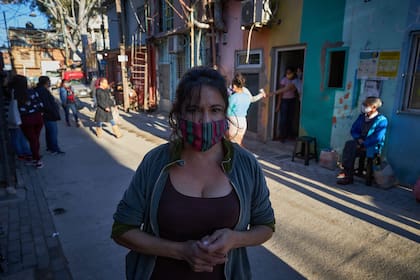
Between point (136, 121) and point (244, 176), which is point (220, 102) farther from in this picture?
point (136, 121)

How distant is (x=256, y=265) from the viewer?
9.46ft

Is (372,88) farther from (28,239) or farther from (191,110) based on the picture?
(28,239)

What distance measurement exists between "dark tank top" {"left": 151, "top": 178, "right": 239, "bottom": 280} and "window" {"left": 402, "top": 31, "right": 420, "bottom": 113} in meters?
4.76

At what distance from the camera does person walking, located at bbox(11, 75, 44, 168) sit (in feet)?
17.5

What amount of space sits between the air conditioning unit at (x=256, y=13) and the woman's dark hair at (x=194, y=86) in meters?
6.06

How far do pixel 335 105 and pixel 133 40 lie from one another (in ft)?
41.3

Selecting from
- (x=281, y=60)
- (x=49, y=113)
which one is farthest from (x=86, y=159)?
(x=281, y=60)

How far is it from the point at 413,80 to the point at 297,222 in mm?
3210

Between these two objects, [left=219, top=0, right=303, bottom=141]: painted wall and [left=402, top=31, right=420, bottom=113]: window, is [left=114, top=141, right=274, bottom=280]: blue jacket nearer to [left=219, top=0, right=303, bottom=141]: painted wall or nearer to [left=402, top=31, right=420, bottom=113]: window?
[left=402, top=31, right=420, bottom=113]: window

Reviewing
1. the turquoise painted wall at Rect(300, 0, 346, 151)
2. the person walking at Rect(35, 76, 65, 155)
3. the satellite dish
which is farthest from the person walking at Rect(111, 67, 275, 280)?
the satellite dish

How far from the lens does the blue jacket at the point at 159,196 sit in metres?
1.33

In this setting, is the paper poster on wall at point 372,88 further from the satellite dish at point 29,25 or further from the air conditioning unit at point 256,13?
the satellite dish at point 29,25

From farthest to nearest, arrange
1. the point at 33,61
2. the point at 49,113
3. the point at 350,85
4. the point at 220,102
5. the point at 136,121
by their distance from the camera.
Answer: the point at 33,61 < the point at 136,121 < the point at 49,113 < the point at 350,85 < the point at 220,102

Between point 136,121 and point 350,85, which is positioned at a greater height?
point 350,85
